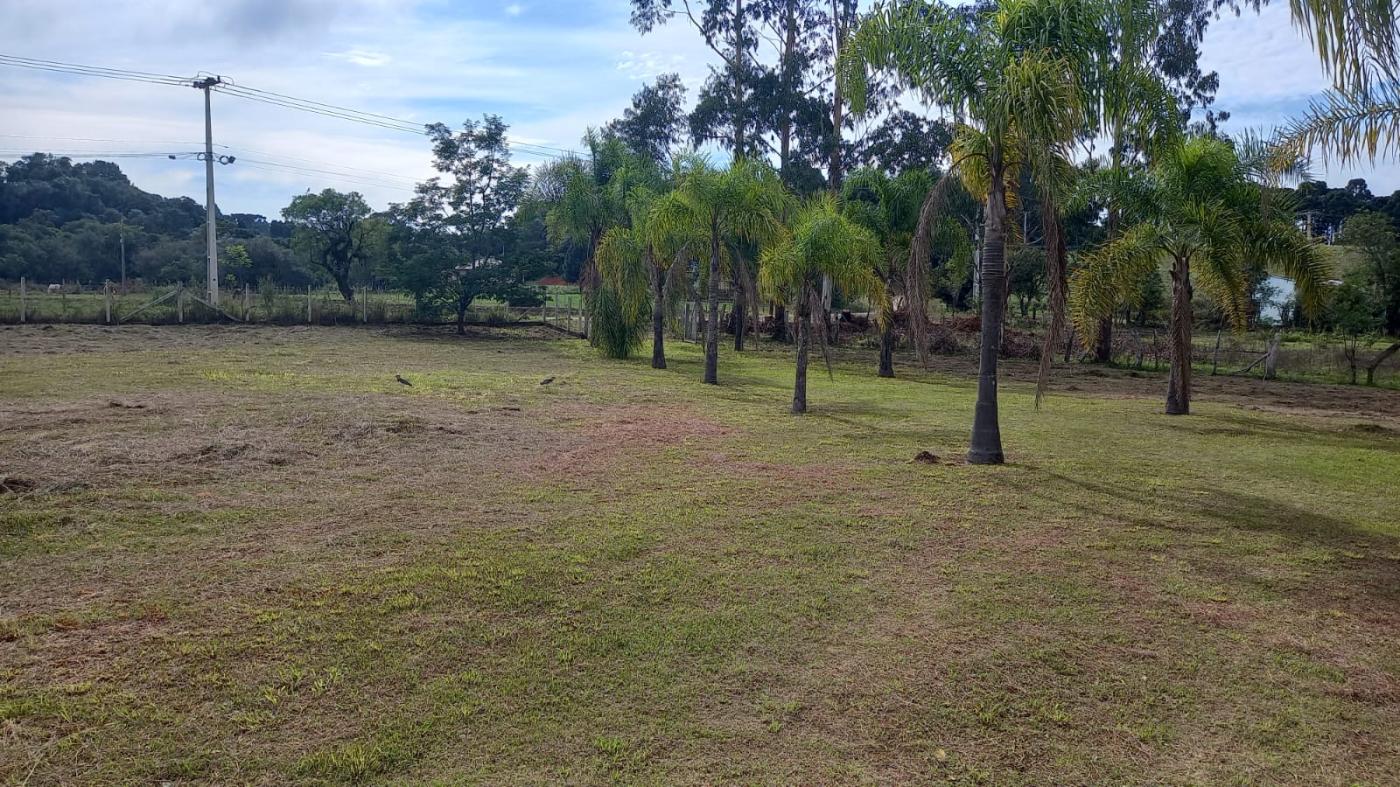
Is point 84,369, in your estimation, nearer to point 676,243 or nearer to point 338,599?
point 676,243

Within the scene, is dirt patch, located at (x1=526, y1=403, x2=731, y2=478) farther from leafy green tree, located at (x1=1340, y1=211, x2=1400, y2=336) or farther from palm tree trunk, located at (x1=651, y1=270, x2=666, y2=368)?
leafy green tree, located at (x1=1340, y1=211, x2=1400, y2=336)

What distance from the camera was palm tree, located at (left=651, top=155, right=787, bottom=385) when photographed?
17.1 metres

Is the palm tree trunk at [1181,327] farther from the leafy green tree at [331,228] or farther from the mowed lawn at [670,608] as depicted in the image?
the leafy green tree at [331,228]

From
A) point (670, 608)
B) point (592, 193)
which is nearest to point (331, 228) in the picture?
point (592, 193)

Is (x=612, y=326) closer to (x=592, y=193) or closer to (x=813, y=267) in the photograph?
(x=592, y=193)

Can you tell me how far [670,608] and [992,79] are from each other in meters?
7.08

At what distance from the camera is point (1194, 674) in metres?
4.67

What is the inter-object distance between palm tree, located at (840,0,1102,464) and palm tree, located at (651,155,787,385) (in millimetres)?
6270

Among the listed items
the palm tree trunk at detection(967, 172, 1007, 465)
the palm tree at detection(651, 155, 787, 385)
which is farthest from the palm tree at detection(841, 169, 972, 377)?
the palm tree trunk at detection(967, 172, 1007, 465)

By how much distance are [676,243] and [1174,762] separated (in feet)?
58.4

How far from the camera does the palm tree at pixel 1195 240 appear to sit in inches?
519

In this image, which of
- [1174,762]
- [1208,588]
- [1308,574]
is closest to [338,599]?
[1174,762]

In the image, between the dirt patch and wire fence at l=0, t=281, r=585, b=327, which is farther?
wire fence at l=0, t=281, r=585, b=327

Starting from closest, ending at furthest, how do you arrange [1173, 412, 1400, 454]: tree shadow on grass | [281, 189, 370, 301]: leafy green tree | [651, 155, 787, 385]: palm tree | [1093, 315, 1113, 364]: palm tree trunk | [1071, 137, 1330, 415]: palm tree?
[1173, 412, 1400, 454]: tree shadow on grass, [1071, 137, 1330, 415]: palm tree, [651, 155, 787, 385]: palm tree, [1093, 315, 1113, 364]: palm tree trunk, [281, 189, 370, 301]: leafy green tree
